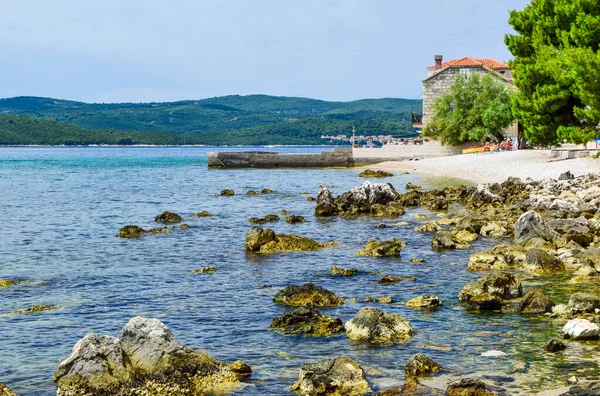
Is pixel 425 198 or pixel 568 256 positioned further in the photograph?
pixel 425 198

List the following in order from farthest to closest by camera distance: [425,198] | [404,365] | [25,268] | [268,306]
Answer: [425,198]
[25,268]
[268,306]
[404,365]

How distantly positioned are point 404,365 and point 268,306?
5.32 meters

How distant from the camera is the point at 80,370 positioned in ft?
37.4

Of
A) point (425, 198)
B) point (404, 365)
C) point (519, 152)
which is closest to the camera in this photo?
point (404, 365)

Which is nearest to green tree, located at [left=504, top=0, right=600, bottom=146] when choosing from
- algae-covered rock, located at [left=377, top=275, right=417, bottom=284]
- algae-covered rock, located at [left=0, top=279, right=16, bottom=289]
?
algae-covered rock, located at [left=377, top=275, right=417, bottom=284]

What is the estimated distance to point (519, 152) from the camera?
70250 millimetres

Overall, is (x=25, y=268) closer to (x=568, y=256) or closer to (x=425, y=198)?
(x=568, y=256)

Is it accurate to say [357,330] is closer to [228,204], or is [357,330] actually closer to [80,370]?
[80,370]

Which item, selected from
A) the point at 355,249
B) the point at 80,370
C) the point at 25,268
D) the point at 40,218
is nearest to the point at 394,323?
the point at 80,370

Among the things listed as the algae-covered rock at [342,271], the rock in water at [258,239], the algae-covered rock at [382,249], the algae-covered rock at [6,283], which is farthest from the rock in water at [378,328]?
the rock in water at [258,239]

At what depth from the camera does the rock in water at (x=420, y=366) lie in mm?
12156

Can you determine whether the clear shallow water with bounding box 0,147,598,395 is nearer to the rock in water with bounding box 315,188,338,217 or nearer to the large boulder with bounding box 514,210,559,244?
the rock in water with bounding box 315,188,338,217

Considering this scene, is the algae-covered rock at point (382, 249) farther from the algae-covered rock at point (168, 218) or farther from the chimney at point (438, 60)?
the chimney at point (438, 60)

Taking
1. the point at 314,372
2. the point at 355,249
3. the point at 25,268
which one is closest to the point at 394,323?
the point at 314,372
